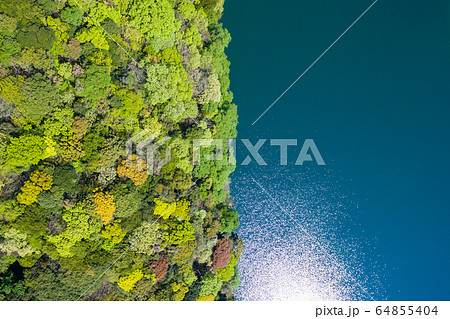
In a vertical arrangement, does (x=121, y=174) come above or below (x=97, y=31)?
below

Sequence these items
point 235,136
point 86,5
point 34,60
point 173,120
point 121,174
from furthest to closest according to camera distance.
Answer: point 235,136, point 173,120, point 121,174, point 86,5, point 34,60

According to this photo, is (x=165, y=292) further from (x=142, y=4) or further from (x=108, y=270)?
(x=142, y=4)

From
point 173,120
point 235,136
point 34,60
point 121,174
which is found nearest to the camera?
point 34,60

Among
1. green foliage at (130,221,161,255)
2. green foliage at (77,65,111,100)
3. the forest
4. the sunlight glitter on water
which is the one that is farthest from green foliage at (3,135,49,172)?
the sunlight glitter on water

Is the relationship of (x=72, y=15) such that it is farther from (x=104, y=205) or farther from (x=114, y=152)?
(x=104, y=205)

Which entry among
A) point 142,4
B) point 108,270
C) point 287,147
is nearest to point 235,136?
point 287,147

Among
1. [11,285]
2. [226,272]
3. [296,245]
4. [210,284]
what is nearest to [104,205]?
[11,285]

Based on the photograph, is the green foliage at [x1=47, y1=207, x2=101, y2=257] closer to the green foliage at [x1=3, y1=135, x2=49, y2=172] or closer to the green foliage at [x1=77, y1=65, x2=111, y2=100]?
the green foliage at [x1=3, y1=135, x2=49, y2=172]

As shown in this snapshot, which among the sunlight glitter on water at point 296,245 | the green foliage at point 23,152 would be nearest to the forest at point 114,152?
the green foliage at point 23,152
